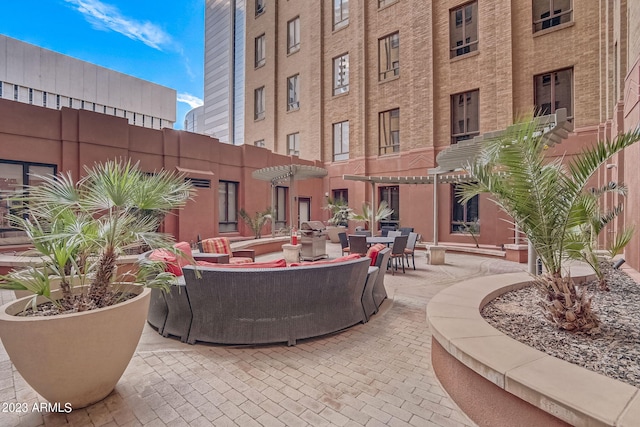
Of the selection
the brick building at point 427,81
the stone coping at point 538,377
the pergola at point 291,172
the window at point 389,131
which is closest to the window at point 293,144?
the brick building at point 427,81

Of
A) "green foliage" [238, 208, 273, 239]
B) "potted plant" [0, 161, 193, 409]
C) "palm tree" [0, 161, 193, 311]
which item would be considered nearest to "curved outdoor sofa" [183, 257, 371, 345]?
"potted plant" [0, 161, 193, 409]

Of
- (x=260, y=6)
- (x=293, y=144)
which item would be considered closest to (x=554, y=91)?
(x=293, y=144)

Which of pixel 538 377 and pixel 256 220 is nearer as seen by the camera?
pixel 538 377

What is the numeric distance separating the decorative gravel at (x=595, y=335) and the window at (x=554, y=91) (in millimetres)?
9190

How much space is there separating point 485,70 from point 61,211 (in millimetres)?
14093

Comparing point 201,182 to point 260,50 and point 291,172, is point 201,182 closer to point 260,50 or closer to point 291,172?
point 291,172

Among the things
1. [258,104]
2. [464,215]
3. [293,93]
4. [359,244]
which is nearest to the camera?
[359,244]

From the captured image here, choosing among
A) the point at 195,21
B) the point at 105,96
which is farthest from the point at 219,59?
the point at 105,96

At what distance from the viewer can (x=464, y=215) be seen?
12711 mm

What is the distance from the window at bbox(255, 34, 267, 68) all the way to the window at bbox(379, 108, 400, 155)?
403 inches

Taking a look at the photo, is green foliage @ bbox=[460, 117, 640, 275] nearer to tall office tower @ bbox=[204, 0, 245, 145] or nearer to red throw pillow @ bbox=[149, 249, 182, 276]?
red throw pillow @ bbox=[149, 249, 182, 276]

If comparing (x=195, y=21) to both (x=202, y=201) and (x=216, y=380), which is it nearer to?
(x=202, y=201)

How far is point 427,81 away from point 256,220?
9.63m

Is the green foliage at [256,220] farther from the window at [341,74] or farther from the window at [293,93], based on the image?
the window at [293,93]
